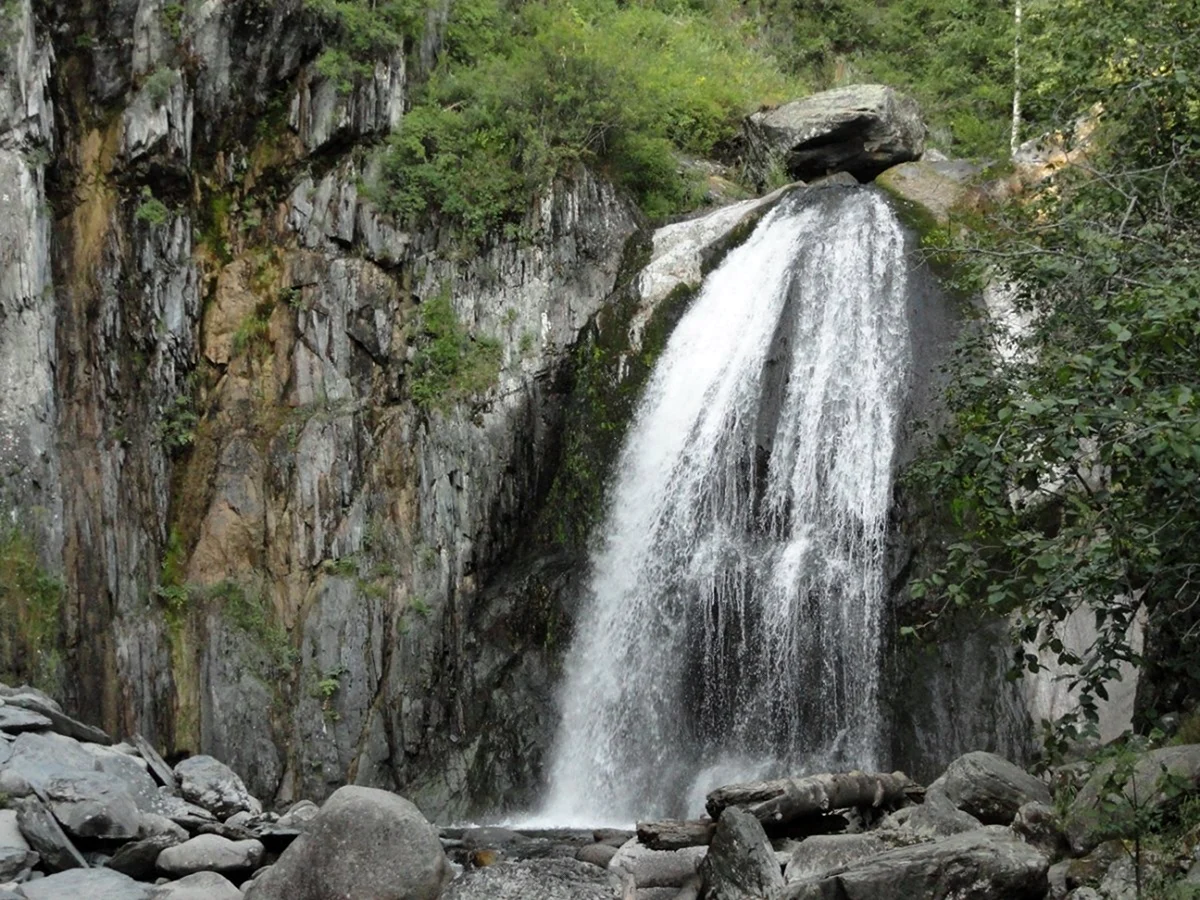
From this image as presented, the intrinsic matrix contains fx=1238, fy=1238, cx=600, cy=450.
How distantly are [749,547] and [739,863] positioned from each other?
6.37 metres

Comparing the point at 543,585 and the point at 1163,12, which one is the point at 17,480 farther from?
the point at 1163,12

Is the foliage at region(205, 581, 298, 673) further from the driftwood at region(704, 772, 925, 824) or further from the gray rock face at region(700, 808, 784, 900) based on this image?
the gray rock face at region(700, 808, 784, 900)

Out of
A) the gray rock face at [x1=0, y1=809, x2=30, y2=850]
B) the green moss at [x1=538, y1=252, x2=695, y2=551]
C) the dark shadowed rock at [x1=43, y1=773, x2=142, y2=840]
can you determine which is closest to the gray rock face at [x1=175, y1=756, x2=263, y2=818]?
the dark shadowed rock at [x1=43, y1=773, x2=142, y2=840]

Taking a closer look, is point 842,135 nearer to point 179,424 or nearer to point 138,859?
point 179,424

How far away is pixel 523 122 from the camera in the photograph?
64.1ft

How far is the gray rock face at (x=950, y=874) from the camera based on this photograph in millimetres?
7836

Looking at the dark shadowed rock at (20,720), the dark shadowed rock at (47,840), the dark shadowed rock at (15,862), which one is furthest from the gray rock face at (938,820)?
the dark shadowed rock at (20,720)

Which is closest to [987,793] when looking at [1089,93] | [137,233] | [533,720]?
[1089,93]

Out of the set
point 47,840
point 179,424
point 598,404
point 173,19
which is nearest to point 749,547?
point 598,404

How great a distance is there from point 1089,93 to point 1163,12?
28.1 inches

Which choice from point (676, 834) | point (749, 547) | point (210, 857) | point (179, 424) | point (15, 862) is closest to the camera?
point (15, 862)

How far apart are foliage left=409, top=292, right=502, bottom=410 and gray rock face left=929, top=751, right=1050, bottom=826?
9974 millimetres

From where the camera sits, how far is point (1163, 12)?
29.3 feet

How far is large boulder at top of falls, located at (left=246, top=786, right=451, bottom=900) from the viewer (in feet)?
31.6
